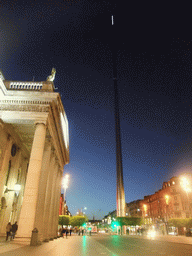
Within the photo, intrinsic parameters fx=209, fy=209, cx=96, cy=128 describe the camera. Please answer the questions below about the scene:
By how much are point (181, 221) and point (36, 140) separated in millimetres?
47433

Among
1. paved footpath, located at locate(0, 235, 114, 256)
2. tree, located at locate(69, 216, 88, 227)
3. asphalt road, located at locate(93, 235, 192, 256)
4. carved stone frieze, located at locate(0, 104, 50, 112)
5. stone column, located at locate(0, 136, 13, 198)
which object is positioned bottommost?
asphalt road, located at locate(93, 235, 192, 256)

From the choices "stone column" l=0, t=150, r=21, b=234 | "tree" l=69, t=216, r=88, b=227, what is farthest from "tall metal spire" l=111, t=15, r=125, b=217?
"stone column" l=0, t=150, r=21, b=234

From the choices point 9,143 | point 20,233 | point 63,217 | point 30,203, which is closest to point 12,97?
point 9,143

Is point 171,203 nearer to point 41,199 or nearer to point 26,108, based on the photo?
point 41,199

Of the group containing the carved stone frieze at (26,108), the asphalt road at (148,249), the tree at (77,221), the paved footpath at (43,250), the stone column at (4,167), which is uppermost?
the carved stone frieze at (26,108)

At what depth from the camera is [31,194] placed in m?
14.5

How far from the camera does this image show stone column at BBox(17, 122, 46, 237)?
45.3 ft

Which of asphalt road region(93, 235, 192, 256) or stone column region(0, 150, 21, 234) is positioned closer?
asphalt road region(93, 235, 192, 256)

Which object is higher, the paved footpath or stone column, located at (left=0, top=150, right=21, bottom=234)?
stone column, located at (left=0, top=150, right=21, bottom=234)

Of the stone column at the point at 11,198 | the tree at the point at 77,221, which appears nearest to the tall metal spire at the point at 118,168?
the tree at the point at 77,221

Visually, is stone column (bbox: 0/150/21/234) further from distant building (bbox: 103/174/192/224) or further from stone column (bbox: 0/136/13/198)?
distant building (bbox: 103/174/192/224)

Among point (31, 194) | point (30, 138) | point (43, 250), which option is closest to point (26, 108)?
point (30, 138)

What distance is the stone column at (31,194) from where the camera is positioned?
1380 cm

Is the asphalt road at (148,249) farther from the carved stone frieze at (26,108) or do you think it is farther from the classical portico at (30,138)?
the carved stone frieze at (26,108)
